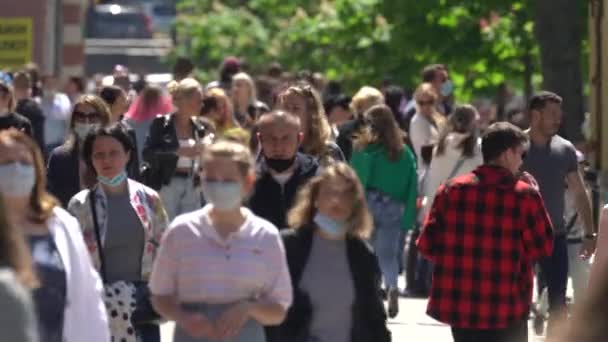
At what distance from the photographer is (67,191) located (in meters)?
11.4

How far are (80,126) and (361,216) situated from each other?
369cm

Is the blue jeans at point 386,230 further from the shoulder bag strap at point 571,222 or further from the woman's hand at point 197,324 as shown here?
the woman's hand at point 197,324

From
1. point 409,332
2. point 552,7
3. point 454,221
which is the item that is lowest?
point 409,332

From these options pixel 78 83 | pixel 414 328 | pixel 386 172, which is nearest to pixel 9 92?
pixel 386 172

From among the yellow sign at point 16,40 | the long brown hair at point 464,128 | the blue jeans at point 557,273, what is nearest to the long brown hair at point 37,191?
the blue jeans at point 557,273

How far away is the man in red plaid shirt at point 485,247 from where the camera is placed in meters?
10.0

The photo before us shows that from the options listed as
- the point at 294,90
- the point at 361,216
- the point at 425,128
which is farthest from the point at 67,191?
the point at 425,128

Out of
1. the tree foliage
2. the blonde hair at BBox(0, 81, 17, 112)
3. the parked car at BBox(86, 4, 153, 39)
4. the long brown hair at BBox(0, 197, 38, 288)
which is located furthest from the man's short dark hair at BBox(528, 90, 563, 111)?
the parked car at BBox(86, 4, 153, 39)

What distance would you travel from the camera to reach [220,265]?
7621mm

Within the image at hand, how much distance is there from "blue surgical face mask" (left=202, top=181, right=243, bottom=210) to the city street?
20.0 feet

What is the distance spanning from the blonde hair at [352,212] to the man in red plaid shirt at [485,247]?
1656 mm

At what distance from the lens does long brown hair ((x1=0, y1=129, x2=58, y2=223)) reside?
300 inches

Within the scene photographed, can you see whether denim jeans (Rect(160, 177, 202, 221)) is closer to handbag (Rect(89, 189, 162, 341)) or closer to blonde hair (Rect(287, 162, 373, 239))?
handbag (Rect(89, 189, 162, 341))

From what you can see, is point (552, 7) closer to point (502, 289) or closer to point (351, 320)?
point (502, 289)
